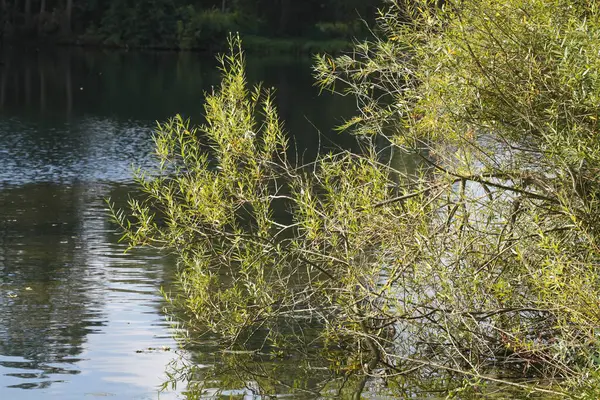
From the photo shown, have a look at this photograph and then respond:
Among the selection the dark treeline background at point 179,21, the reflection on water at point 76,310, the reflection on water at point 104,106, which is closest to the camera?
the reflection on water at point 76,310

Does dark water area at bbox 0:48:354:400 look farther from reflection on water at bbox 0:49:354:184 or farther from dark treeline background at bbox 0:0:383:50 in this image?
dark treeline background at bbox 0:0:383:50

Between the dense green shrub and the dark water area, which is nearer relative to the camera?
the dark water area

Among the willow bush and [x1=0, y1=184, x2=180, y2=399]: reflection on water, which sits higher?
the willow bush

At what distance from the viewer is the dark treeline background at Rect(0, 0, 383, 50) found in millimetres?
69438

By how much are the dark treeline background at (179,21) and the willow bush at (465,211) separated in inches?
2276

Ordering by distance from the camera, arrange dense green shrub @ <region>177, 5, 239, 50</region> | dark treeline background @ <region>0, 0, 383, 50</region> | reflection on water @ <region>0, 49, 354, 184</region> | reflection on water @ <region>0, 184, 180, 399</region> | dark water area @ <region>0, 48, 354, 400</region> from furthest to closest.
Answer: dark treeline background @ <region>0, 0, 383, 50</region> → dense green shrub @ <region>177, 5, 239, 50</region> → reflection on water @ <region>0, 49, 354, 184</region> → dark water area @ <region>0, 48, 354, 400</region> → reflection on water @ <region>0, 184, 180, 399</region>

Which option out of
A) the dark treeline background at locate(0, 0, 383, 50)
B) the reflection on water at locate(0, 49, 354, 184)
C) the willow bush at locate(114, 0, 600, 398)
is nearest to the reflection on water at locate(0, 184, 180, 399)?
the willow bush at locate(114, 0, 600, 398)

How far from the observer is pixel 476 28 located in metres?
8.11

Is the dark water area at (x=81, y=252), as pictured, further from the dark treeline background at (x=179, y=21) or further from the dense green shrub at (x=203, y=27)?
the dark treeline background at (x=179, y=21)

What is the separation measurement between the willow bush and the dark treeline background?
57.8 meters

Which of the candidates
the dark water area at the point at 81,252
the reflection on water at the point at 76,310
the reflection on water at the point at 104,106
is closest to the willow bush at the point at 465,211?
the reflection on water at the point at 76,310

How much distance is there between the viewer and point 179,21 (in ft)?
226

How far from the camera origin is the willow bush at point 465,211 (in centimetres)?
763

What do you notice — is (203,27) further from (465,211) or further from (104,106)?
(465,211)
